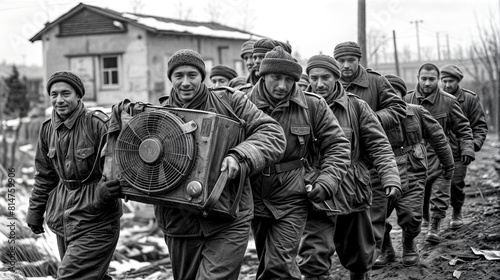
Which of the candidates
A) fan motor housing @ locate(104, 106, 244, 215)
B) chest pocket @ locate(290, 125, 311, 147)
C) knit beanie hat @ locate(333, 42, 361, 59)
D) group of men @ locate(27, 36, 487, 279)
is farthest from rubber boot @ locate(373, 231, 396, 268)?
fan motor housing @ locate(104, 106, 244, 215)

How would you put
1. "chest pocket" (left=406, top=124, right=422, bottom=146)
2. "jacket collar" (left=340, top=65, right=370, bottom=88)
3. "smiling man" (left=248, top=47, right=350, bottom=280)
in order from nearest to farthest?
1. "smiling man" (left=248, top=47, right=350, bottom=280)
2. "jacket collar" (left=340, top=65, right=370, bottom=88)
3. "chest pocket" (left=406, top=124, right=422, bottom=146)

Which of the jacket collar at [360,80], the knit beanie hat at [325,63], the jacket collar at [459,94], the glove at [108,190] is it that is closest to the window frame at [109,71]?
the jacket collar at [459,94]

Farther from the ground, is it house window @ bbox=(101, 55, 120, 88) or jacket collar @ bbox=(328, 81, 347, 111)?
house window @ bbox=(101, 55, 120, 88)

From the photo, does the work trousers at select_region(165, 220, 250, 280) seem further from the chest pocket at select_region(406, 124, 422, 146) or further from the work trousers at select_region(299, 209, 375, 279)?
the chest pocket at select_region(406, 124, 422, 146)

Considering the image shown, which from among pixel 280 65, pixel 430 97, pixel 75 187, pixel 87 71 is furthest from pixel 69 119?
pixel 87 71

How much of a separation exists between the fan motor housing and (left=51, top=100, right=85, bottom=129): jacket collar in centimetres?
128

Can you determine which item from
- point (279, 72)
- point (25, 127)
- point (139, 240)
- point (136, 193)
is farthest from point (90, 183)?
point (25, 127)

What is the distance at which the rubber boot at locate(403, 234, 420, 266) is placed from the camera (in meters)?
7.85

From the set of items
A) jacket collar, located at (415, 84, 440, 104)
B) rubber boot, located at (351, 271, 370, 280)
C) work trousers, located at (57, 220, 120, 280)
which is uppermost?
jacket collar, located at (415, 84, 440, 104)

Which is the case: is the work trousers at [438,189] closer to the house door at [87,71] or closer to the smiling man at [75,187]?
the smiling man at [75,187]

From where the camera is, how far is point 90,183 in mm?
5734

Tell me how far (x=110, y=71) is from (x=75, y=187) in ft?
86.9

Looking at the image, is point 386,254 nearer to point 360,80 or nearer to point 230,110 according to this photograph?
point 360,80

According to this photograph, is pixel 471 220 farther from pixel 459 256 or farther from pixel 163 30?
pixel 163 30
